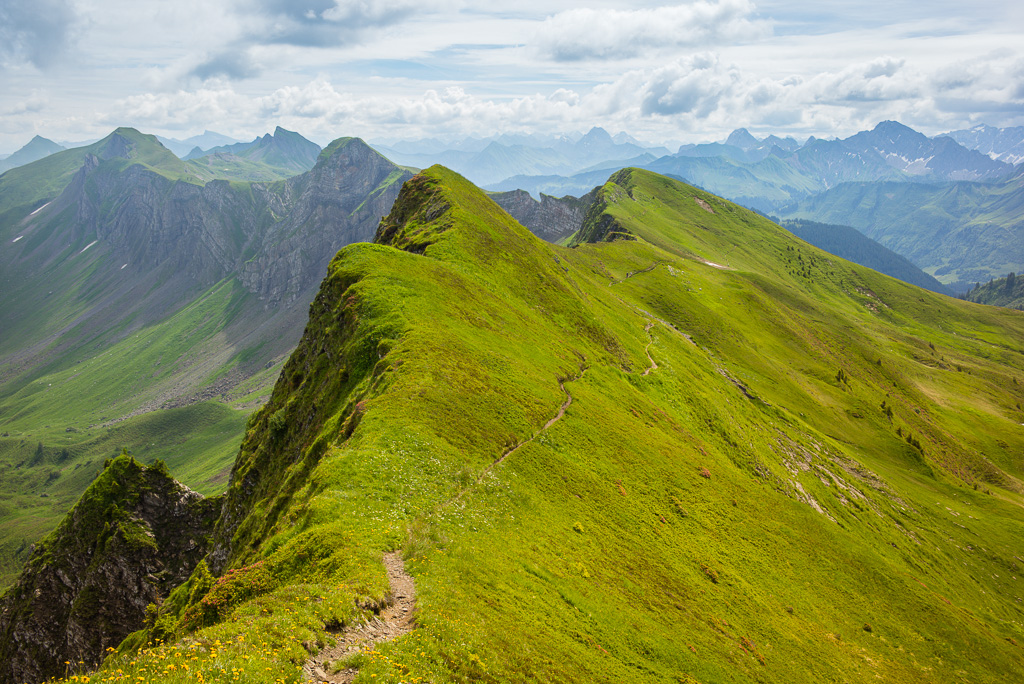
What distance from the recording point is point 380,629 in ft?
77.2

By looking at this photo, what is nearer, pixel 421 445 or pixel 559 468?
pixel 421 445

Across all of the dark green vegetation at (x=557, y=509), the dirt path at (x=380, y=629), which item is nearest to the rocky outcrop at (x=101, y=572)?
the dark green vegetation at (x=557, y=509)

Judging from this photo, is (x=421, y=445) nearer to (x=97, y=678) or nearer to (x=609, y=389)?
(x=97, y=678)

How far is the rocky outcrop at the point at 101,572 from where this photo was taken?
6250 cm

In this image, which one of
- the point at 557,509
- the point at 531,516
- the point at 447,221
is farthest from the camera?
the point at 447,221

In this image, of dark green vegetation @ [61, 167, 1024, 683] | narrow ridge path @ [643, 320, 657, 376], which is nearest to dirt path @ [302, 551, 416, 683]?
dark green vegetation @ [61, 167, 1024, 683]

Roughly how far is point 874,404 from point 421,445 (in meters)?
144

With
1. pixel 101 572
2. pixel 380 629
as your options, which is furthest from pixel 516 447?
pixel 101 572

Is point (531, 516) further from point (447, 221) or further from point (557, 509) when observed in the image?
point (447, 221)

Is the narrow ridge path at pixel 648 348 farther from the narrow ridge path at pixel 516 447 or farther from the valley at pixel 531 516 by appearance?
the narrow ridge path at pixel 516 447

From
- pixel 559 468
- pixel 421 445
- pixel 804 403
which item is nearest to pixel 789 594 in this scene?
pixel 559 468

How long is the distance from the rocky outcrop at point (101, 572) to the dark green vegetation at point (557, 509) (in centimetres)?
1237

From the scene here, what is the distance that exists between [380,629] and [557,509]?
20.4 meters

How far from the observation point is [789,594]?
50.6 meters
